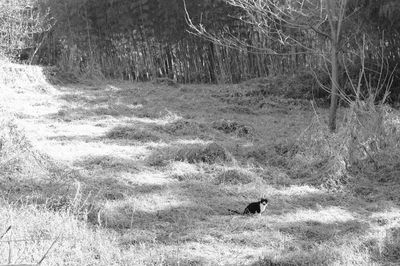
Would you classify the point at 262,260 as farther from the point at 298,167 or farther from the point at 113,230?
the point at 298,167

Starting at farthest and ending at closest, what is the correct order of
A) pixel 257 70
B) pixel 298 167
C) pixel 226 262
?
1. pixel 257 70
2. pixel 298 167
3. pixel 226 262

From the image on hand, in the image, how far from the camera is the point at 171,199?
4.52 m

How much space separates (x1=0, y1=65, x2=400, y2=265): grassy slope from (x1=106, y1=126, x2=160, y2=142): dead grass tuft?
0.02m

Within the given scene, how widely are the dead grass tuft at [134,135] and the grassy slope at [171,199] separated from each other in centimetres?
2

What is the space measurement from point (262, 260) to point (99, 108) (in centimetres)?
554

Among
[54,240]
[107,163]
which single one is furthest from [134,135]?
[54,240]

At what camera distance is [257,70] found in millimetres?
11547

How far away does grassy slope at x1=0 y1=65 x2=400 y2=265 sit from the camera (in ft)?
11.0

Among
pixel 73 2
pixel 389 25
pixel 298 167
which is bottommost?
pixel 298 167

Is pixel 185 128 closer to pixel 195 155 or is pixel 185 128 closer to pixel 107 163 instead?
pixel 195 155

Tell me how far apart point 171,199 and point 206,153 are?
128 cm

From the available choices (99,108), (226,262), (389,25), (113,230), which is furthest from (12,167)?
(389,25)

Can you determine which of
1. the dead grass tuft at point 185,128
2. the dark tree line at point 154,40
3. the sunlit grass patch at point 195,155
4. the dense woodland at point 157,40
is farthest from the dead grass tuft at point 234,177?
the dark tree line at point 154,40

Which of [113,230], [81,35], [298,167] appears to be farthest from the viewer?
[81,35]
